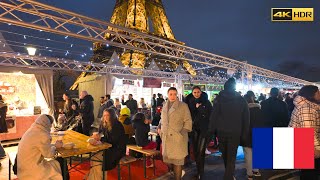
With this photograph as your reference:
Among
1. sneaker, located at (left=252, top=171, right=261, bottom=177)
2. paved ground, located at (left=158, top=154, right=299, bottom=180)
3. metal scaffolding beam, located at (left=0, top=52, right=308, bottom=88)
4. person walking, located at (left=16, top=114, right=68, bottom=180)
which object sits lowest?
paved ground, located at (left=158, top=154, right=299, bottom=180)

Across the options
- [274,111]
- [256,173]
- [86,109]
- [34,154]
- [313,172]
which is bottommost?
[256,173]

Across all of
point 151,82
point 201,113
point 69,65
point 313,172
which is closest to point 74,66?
point 69,65

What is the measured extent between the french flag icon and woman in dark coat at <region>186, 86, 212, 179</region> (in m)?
1.02

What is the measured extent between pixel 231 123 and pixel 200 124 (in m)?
0.72

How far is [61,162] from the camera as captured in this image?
3.75m

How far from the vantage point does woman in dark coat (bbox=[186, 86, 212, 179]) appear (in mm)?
4148

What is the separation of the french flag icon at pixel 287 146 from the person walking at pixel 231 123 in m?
0.29

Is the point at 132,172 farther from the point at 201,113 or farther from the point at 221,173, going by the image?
the point at 201,113

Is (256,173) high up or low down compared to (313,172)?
down

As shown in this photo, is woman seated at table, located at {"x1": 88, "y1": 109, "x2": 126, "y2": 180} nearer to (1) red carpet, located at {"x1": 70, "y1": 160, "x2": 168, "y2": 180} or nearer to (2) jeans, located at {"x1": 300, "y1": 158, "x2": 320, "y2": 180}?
(1) red carpet, located at {"x1": 70, "y1": 160, "x2": 168, "y2": 180}

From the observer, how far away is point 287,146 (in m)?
3.19

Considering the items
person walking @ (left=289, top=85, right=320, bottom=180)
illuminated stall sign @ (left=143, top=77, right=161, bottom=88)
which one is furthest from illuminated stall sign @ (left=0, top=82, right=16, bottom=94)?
person walking @ (left=289, top=85, right=320, bottom=180)

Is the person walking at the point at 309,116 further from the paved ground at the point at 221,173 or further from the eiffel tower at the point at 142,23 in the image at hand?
the eiffel tower at the point at 142,23

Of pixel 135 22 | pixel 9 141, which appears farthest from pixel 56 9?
pixel 135 22
